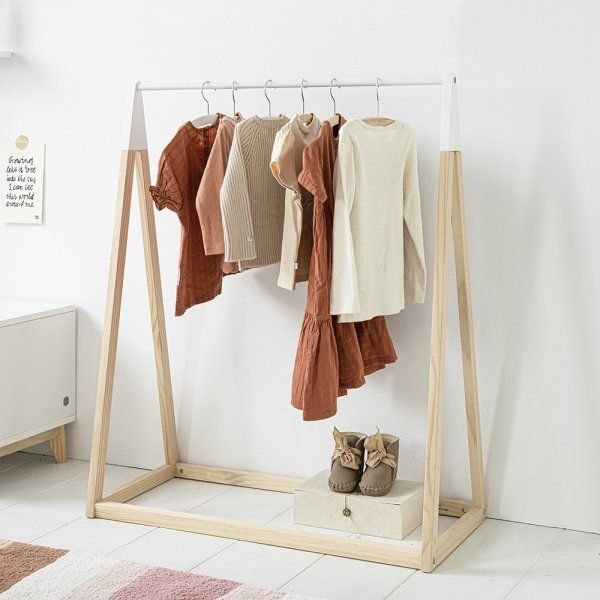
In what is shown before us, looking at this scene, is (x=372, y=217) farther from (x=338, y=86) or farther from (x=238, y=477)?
(x=238, y=477)

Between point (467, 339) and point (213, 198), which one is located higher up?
point (213, 198)

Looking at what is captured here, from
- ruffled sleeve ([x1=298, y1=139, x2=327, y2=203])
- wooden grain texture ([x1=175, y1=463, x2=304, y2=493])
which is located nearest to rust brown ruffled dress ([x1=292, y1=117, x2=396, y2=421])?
ruffled sleeve ([x1=298, y1=139, x2=327, y2=203])

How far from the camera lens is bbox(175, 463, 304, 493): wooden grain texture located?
3029 millimetres

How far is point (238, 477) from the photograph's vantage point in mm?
3094

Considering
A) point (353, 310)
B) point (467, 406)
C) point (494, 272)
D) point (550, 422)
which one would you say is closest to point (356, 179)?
point (353, 310)

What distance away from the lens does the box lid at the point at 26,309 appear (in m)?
3.10

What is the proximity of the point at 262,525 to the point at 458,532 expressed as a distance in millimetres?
545

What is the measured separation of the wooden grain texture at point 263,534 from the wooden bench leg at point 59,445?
2.03ft

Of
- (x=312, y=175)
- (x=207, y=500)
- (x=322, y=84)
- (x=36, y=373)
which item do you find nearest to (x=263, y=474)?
(x=207, y=500)

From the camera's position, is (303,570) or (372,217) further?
(372,217)

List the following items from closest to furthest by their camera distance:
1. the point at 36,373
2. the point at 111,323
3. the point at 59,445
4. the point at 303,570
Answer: the point at 303,570 → the point at 111,323 → the point at 36,373 → the point at 59,445

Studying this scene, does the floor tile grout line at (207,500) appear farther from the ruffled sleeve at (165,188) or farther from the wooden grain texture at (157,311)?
the ruffled sleeve at (165,188)

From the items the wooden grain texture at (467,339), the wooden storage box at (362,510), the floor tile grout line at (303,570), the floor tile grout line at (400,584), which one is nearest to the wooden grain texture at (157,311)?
the wooden storage box at (362,510)

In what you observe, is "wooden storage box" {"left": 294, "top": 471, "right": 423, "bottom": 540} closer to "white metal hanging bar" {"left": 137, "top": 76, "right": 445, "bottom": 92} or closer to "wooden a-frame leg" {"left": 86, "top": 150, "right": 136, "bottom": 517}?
"wooden a-frame leg" {"left": 86, "top": 150, "right": 136, "bottom": 517}
